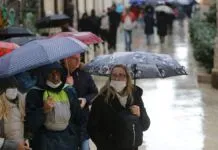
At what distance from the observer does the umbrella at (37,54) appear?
652 cm

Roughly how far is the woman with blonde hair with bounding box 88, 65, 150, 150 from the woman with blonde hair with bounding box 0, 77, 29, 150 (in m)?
0.76

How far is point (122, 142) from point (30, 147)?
0.83 m

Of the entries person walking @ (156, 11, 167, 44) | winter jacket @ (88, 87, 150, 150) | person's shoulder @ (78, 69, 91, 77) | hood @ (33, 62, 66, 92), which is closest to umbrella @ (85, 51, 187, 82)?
person's shoulder @ (78, 69, 91, 77)

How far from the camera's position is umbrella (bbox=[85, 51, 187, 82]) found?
786 centimetres

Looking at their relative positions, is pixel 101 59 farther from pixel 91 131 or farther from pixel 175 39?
pixel 175 39

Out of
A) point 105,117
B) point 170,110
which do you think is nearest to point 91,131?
point 105,117

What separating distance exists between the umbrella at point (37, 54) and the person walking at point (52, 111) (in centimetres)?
13

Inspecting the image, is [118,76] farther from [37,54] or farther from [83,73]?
[83,73]

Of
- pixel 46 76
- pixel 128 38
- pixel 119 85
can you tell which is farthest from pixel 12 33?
pixel 128 38

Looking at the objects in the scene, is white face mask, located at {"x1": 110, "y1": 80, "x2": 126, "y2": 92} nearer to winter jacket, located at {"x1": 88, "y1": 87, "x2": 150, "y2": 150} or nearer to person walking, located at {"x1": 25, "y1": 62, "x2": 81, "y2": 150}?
winter jacket, located at {"x1": 88, "y1": 87, "x2": 150, "y2": 150}

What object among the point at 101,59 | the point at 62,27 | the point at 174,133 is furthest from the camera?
the point at 62,27

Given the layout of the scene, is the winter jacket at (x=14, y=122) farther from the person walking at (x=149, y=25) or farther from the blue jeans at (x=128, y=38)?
the person walking at (x=149, y=25)

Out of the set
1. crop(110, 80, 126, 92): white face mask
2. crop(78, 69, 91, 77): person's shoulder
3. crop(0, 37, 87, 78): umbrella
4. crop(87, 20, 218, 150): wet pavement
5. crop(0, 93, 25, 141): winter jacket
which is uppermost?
crop(0, 37, 87, 78): umbrella

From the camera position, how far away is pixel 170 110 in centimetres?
1405
